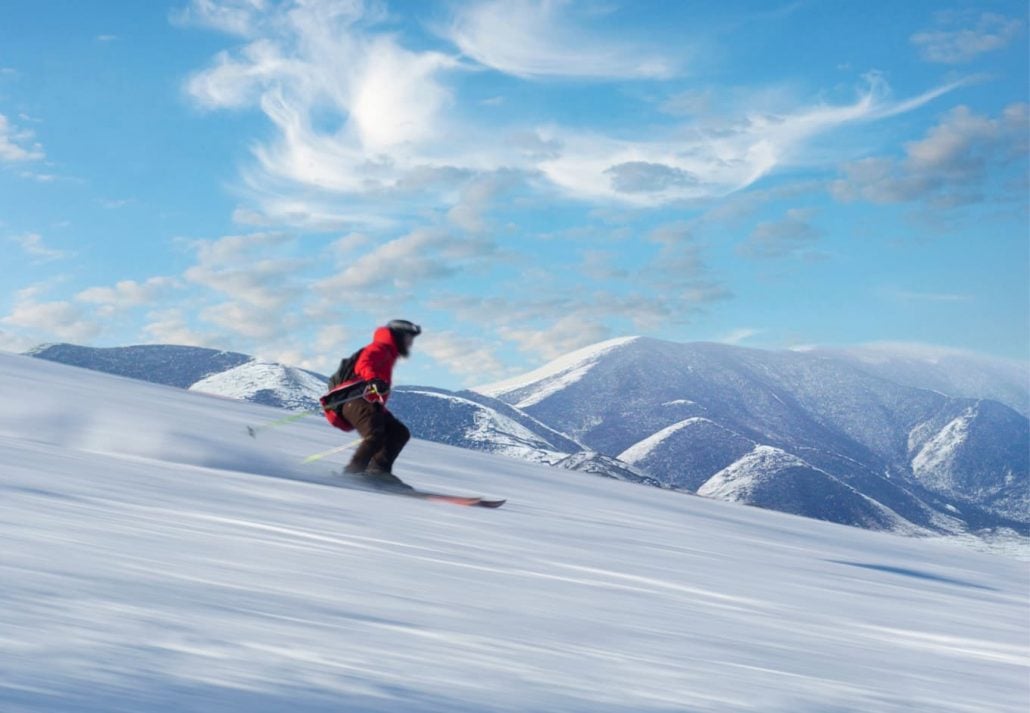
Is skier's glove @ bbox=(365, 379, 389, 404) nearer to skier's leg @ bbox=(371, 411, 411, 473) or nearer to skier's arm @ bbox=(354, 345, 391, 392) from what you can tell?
skier's arm @ bbox=(354, 345, 391, 392)

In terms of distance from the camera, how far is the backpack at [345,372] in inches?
394

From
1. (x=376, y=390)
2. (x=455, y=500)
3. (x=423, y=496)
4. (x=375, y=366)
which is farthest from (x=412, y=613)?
(x=375, y=366)

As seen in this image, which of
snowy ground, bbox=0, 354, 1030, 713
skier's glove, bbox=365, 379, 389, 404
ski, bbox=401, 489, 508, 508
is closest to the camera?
snowy ground, bbox=0, 354, 1030, 713

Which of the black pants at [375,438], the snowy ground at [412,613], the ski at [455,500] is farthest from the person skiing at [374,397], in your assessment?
the snowy ground at [412,613]

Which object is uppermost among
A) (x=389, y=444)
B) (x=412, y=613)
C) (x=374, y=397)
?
(x=374, y=397)

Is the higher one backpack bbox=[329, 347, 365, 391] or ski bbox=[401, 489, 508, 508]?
backpack bbox=[329, 347, 365, 391]

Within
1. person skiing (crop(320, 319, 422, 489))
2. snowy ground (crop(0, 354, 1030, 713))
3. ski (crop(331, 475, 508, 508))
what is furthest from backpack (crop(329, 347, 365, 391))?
snowy ground (crop(0, 354, 1030, 713))

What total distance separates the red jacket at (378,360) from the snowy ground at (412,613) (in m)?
2.14

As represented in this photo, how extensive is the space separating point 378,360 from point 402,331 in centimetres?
40

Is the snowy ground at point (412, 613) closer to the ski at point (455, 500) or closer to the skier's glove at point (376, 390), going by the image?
the ski at point (455, 500)

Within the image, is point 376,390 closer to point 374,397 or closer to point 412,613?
point 374,397

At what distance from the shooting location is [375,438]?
32.1ft

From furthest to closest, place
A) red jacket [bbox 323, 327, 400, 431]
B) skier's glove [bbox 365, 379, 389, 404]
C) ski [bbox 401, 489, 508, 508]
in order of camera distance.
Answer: red jacket [bbox 323, 327, 400, 431]
skier's glove [bbox 365, 379, 389, 404]
ski [bbox 401, 489, 508, 508]

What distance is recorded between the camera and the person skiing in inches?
382
